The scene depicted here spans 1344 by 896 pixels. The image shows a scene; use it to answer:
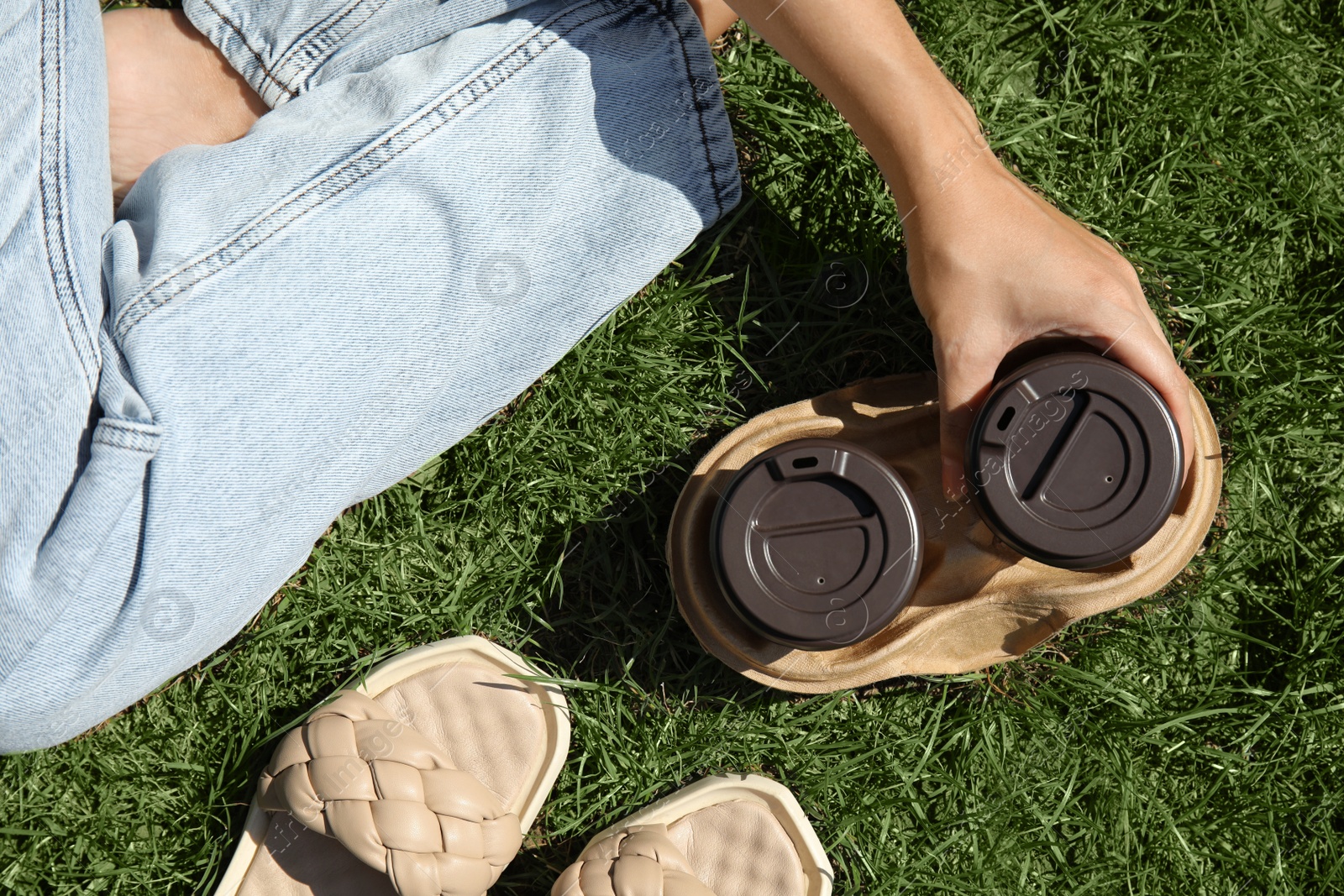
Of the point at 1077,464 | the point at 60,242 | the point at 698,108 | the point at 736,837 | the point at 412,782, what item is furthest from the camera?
the point at 736,837

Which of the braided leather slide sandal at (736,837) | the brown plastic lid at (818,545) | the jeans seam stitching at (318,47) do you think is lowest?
the braided leather slide sandal at (736,837)

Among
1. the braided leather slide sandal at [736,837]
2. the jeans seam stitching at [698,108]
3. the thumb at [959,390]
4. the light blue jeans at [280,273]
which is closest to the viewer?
the light blue jeans at [280,273]

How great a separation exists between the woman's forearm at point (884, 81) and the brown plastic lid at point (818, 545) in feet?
1.51

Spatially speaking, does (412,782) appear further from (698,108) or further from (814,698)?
(698,108)

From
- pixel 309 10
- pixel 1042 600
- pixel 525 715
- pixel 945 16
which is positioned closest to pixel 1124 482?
pixel 1042 600

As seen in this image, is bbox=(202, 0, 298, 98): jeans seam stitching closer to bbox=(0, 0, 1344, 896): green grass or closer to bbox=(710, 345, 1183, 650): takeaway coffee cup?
bbox=(0, 0, 1344, 896): green grass

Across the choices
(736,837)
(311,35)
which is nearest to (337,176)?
(311,35)

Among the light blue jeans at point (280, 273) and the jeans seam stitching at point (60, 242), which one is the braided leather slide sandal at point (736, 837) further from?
the jeans seam stitching at point (60, 242)

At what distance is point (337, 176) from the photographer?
4.75 ft

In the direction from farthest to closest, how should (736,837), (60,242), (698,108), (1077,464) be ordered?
(736,837) < (698,108) < (1077,464) < (60,242)

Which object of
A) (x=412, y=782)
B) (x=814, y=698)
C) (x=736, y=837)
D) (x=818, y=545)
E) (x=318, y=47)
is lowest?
(x=736, y=837)

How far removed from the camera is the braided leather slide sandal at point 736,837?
6.07ft

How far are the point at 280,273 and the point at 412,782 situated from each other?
0.97 m

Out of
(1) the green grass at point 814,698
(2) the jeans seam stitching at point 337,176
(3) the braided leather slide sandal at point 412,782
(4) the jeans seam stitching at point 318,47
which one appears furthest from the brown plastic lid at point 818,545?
(4) the jeans seam stitching at point 318,47
